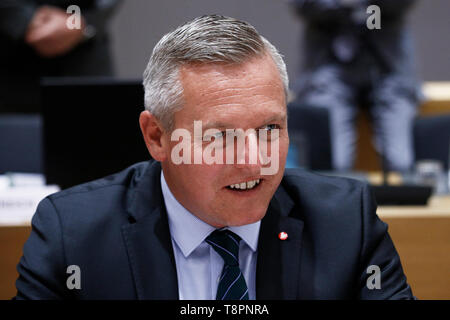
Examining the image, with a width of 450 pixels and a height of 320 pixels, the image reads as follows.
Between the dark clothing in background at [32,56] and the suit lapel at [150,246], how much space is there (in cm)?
135

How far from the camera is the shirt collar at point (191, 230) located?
1184mm

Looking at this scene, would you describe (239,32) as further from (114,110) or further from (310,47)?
(310,47)

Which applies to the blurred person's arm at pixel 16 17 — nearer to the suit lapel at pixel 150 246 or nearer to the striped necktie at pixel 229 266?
the suit lapel at pixel 150 246

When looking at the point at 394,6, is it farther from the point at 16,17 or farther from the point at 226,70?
the point at 226,70

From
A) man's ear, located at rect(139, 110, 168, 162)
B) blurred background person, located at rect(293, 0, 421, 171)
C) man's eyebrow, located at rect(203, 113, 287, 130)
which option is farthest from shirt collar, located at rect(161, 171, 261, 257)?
blurred background person, located at rect(293, 0, 421, 171)

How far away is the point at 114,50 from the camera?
8.18 feet

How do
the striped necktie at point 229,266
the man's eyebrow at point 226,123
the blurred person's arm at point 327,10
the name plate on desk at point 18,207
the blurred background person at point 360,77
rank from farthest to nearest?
the blurred background person at point 360,77 < the blurred person's arm at point 327,10 < the name plate on desk at point 18,207 < the striped necktie at point 229,266 < the man's eyebrow at point 226,123

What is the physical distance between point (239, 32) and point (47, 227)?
54cm

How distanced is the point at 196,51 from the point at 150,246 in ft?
1.29

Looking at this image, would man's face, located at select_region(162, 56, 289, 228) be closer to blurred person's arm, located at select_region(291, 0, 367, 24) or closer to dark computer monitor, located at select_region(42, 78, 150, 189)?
dark computer monitor, located at select_region(42, 78, 150, 189)

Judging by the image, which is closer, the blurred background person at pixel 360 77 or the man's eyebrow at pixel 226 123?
the man's eyebrow at pixel 226 123

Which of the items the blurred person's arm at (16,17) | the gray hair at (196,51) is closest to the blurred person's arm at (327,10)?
the blurred person's arm at (16,17)

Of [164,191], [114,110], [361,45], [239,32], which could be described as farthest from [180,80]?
[361,45]

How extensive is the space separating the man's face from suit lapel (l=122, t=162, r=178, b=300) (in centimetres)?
14
